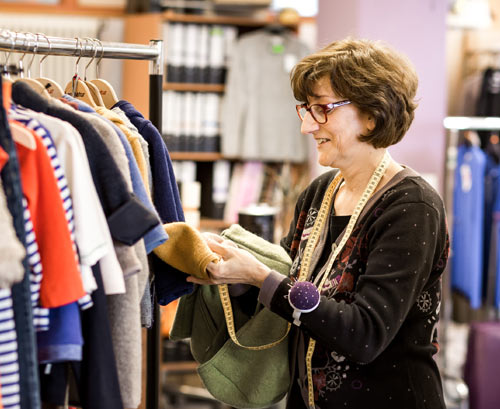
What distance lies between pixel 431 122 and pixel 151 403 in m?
2.82

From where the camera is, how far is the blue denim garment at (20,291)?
1.21 metres

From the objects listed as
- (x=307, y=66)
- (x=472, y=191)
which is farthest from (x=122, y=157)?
(x=472, y=191)

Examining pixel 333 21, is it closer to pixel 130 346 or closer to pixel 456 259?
pixel 456 259

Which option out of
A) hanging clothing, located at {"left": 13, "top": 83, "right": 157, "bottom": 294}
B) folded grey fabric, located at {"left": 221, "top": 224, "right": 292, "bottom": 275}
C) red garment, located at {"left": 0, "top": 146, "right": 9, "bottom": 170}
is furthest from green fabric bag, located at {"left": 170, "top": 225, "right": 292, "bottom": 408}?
red garment, located at {"left": 0, "top": 146, "right": 9, "bottom": 170}

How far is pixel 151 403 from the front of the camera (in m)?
1.99

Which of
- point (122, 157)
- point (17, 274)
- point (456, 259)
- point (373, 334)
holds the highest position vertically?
point (122, 157)

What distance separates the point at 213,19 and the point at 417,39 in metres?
1.31

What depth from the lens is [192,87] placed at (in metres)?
4.82

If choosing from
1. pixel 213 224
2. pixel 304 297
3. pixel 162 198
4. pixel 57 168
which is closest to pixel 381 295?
pixel 304 297

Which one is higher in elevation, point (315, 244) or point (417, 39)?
point (417, 39)

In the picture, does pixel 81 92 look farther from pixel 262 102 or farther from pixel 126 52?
pixel 262 102

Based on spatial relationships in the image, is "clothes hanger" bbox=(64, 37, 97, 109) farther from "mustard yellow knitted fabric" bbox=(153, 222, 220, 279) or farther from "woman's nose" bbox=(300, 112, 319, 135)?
"woman's nose" bbox=(300, 112, 319, 135)

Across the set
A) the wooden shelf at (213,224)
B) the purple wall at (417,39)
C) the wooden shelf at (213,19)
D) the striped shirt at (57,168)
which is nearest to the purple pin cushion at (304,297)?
the striped shirt at (57,168)

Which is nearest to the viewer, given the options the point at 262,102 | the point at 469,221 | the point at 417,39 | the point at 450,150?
the point at 450,150
